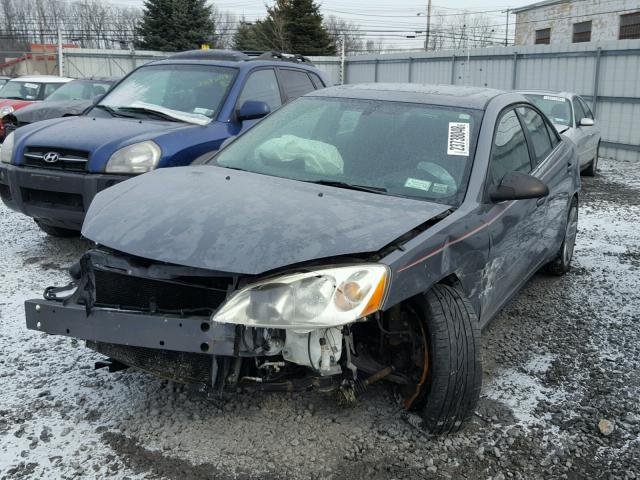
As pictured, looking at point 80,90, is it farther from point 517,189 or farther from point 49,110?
point 517,189

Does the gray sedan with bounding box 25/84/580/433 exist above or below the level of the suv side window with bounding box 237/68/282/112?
below

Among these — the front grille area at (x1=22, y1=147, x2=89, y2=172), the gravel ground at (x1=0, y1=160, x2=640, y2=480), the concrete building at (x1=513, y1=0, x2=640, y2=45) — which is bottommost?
the gravel ground at (x1=0, y1=160, x2=640, y2=480)

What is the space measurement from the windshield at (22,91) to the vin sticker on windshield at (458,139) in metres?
12.0

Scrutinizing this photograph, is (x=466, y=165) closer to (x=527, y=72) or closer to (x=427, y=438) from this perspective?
(x=427, y=438)

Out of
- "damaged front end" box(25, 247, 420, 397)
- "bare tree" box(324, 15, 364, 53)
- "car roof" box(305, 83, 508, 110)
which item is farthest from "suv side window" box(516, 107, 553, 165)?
"bare tree" box(324, 15, 364, 53)

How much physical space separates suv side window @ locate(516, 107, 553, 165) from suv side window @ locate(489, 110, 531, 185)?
7.4 inches

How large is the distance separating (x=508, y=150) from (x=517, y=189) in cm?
A: 61

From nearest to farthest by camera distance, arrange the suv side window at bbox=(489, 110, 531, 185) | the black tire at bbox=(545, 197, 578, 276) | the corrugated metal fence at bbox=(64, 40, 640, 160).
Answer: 1. the suv side window at bbox=(489, 110, 531, 185)
2. the black tire at bbox=(545, 197, 578, 276)
3. the corrugated metal fence at bbox=(64, 40, 640, 160)

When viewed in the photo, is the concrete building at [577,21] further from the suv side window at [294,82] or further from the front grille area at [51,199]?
the front grille area at [51,199]

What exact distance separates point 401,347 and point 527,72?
15082 millimetres

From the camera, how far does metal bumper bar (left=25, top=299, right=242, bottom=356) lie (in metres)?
2.40

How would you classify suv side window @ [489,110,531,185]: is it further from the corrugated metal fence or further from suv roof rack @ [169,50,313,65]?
the corrugated metal fence

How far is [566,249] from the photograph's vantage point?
16.8ft

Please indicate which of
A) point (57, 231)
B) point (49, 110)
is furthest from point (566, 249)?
point (49, 110)
